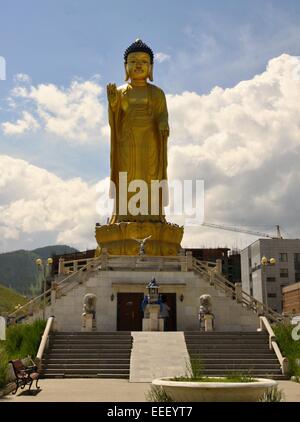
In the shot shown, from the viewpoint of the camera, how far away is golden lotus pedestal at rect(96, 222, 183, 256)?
1136 inches

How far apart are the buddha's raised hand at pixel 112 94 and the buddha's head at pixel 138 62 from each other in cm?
203

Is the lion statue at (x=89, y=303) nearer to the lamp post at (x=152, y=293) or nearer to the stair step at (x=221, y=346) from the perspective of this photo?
the lamp post at (x=152, y=293)

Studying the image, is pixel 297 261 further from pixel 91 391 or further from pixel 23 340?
pixel 91 391

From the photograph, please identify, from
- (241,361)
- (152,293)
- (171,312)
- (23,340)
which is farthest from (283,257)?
(23,340)

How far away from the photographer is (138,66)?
3259cm

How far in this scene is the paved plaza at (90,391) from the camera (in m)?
11.7

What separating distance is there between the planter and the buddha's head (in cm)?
2597

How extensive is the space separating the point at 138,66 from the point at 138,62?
240mm

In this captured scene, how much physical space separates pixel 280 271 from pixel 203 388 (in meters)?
60.9

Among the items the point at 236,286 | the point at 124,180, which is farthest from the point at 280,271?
the point at 236,286

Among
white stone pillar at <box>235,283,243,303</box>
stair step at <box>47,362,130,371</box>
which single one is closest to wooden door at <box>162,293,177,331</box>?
white stone pillar at <box>235,283,243,303</box>

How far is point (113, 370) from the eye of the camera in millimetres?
17000

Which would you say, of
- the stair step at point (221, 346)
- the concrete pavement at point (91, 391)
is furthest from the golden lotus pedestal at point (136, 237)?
the concrete pavement at point (91, 391)
